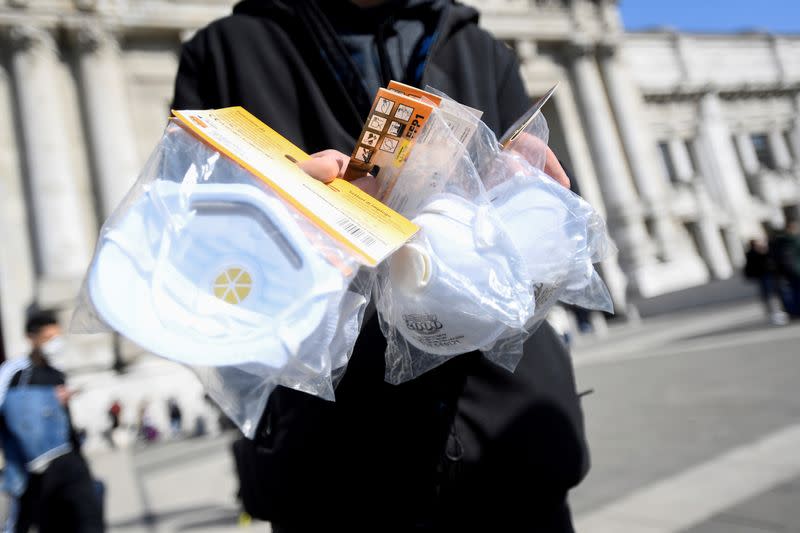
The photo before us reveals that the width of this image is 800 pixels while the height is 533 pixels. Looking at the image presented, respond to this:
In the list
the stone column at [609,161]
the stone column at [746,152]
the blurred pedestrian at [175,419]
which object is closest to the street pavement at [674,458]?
the blurred pedestrian at [175,419]

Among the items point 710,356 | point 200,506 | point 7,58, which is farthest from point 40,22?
point 710,356

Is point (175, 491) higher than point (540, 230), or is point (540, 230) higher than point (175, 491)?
point (540, 230)

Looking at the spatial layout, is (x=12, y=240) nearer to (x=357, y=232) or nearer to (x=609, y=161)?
(x=357, y=232)

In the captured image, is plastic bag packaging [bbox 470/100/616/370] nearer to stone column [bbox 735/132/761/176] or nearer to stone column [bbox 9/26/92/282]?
stone column [bbox 9/26/92/282]

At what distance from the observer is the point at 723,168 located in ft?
109

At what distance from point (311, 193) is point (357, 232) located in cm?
11

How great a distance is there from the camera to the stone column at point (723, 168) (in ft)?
107

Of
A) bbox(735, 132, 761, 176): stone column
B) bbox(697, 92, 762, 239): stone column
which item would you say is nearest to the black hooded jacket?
bbox(697, 92, 762, 239): stone column

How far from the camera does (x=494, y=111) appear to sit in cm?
134

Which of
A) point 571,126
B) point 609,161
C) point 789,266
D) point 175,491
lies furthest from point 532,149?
point 571,126

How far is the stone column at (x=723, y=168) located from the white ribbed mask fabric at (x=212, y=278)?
3608 centimetres

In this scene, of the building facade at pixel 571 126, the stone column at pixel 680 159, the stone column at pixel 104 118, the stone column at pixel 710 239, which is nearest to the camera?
the building facade at pixel 571 126

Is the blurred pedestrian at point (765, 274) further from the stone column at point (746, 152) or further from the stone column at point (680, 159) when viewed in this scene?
the stone column at point (746, 152)

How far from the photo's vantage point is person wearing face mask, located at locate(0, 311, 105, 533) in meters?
3.18
